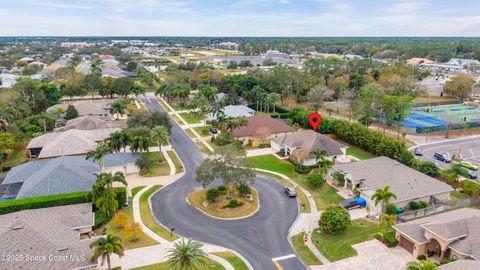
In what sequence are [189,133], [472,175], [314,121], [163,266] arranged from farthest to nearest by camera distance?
[189,133] < [314,121] < [472,175] < [163,266]

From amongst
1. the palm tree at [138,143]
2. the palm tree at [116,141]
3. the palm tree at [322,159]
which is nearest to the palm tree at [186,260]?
the palm tree at [322,159]

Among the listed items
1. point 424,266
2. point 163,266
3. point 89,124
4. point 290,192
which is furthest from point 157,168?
point 424,266

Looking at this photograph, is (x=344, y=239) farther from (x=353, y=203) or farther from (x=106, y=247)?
(x=106, y=247)

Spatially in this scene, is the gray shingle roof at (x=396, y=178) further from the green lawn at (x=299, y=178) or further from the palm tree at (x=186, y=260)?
the palm tree at (x=186, y=260)

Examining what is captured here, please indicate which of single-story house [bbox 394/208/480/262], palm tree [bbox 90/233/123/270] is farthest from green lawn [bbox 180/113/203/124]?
single-story house [bbox 394/208/480/262]

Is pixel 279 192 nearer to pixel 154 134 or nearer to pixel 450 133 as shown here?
pixel 154 134

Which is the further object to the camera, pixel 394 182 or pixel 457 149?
pixel 457 149
